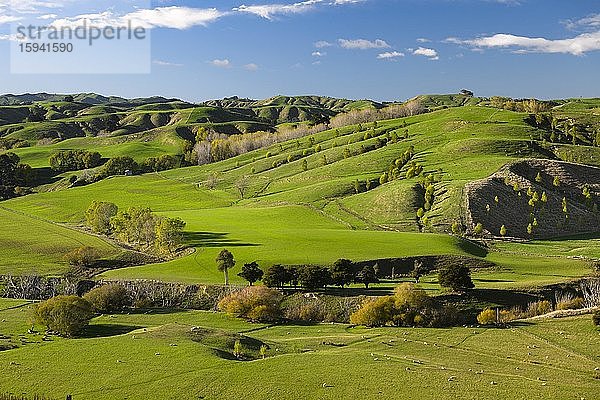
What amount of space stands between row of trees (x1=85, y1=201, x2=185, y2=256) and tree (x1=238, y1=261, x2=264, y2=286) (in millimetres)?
26050

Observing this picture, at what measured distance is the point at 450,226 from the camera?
380 ft

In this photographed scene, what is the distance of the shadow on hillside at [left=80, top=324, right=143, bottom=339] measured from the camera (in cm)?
6147

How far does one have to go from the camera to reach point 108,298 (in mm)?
74562

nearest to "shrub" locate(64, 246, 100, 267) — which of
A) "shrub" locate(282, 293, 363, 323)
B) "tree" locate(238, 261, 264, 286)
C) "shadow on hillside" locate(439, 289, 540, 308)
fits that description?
"tree" locate(238, 261, 264, 286)

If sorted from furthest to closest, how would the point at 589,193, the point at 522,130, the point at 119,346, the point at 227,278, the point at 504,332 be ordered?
the point at 522,130 → the point at 589,193 → the point at 227,278 → the point at 504,332 → the point at 119,346

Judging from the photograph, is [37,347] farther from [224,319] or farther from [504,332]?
[504,332]

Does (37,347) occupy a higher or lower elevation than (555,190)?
lower

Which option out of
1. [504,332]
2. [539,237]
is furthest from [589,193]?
[504,332]

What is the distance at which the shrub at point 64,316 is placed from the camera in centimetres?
6119

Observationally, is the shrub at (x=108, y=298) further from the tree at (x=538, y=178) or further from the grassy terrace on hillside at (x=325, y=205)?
the tree at (x=538, y=178)

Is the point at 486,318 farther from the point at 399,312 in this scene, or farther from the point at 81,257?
the point at 81,257

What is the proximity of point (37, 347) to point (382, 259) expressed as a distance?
51.0m

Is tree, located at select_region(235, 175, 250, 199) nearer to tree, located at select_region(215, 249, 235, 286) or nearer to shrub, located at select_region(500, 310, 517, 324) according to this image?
tree, located at select_region(215, 249, 235, 286)

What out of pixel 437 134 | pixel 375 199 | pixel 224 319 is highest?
pixel 437 134
